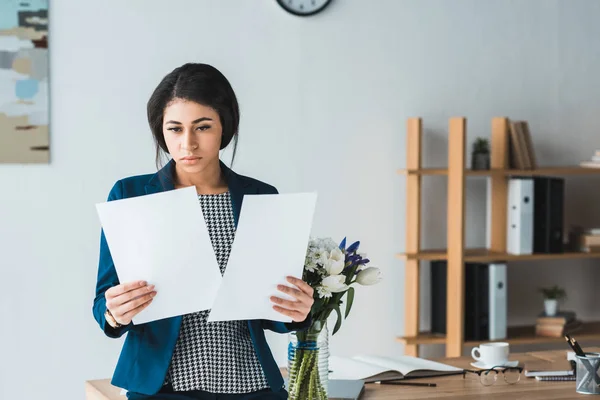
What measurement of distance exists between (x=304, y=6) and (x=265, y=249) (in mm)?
2342

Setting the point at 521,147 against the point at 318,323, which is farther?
the point at 521,147

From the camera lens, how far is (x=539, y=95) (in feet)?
13.9

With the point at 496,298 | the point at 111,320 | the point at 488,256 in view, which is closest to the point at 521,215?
the point at 488,256

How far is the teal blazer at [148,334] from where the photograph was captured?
162 cm

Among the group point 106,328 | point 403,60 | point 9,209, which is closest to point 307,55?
point 403,60

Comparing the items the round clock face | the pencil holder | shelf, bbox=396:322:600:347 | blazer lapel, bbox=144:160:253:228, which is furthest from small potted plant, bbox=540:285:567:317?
blazer lapel, bbox=144:160:253:228

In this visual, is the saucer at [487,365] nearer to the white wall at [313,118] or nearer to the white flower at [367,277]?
the white flower at [367,277]

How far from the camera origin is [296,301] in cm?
166

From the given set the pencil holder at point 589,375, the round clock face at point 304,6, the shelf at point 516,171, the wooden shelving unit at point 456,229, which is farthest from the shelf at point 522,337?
the pencil holder at point 589,375

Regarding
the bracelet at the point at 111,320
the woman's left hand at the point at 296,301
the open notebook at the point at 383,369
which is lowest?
the open notebook at the point at 383,369

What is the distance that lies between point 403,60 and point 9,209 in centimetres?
187

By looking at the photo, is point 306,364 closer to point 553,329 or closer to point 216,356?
point 216,356

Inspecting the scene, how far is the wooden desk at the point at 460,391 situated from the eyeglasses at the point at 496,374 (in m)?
0.02

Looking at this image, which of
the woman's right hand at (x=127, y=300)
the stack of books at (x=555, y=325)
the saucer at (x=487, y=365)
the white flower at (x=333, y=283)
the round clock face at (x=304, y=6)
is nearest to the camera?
the woman's right hand at (x=127, y=300)
